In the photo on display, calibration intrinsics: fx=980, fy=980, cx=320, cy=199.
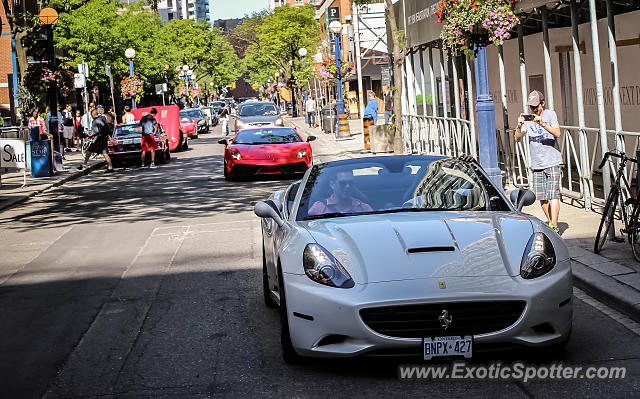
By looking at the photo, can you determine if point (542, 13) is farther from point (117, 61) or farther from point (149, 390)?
point (117, 61)

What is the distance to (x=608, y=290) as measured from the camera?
26.4 feet

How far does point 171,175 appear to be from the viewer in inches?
1063

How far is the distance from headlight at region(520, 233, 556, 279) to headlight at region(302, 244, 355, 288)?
1.08 meters

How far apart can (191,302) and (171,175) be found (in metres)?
18.4

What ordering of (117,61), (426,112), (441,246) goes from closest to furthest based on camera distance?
(441,246) < (426,112) < (117,61)

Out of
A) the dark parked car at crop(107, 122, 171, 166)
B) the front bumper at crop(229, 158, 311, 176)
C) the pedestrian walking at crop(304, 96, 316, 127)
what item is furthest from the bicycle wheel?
the pedestrian walking at crop(304, 96, 316, 127)

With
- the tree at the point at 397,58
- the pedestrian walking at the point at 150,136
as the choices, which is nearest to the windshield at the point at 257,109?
the pedestrian walking at the point at 150,136

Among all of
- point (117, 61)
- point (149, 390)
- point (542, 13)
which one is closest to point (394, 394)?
point (149, 390)

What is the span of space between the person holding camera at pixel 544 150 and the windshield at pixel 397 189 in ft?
11.8

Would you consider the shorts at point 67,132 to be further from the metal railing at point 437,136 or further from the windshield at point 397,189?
the windshield at point 397,189

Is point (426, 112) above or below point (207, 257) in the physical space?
above

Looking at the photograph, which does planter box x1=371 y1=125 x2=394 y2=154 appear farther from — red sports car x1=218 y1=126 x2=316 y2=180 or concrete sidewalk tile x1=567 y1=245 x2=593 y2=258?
concrete sidewalk tile x1=567 y1=245 x2=593 y2=258

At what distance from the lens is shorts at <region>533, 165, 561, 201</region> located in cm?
1124

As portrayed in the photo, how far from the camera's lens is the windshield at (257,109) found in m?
38.9
